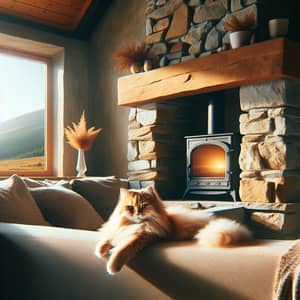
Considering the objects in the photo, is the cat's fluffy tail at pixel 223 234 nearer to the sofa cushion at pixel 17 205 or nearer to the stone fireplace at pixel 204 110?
the sofa cushion at pixel 17 205

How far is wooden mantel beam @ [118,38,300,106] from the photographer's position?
3531mm

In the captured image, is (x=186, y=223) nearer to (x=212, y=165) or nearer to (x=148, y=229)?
(x=148, y=229)

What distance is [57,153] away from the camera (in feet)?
18.6

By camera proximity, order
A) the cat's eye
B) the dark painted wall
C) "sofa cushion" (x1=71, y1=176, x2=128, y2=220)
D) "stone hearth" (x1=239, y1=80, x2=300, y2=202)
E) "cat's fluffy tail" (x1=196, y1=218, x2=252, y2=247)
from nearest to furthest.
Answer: "cat's fluffy tail" (x1=196, y1=218, x2=252, y2=247) → the cat's eye → "sofa cushion" (x1=71, y1=176, x2=128, y2=220) → "stone hearth" (x1=239, y1=80, x2=300, y2=202) → the dark painted wall

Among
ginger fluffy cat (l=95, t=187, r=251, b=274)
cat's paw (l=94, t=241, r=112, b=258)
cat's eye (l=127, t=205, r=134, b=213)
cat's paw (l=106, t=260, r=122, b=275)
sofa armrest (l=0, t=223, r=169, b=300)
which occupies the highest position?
cat's eye (l=127, t=205, r=134, b=213)

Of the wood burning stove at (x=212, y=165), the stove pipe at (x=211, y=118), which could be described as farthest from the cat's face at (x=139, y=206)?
the stove pipe at (x=211, y=118)

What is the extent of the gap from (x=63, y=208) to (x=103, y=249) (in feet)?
3.60

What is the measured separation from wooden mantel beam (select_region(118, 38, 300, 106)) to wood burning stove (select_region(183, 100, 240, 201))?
472 millimetres

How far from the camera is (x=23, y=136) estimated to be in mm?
5516

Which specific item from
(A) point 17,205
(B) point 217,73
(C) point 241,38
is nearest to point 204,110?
(B) point 217,73

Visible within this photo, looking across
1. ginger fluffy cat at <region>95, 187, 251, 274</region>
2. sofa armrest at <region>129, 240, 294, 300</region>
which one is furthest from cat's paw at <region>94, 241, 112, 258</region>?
sofa armrest at <region>129, 240, 294, 300</region>

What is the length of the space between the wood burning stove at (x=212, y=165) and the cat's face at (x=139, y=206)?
238 centimetres

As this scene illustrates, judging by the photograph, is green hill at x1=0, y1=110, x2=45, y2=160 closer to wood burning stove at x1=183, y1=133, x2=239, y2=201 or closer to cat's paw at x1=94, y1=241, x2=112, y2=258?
wood burning stove at x1=183, y1=133, x2=239, y2=201

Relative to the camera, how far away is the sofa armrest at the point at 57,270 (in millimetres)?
1649
